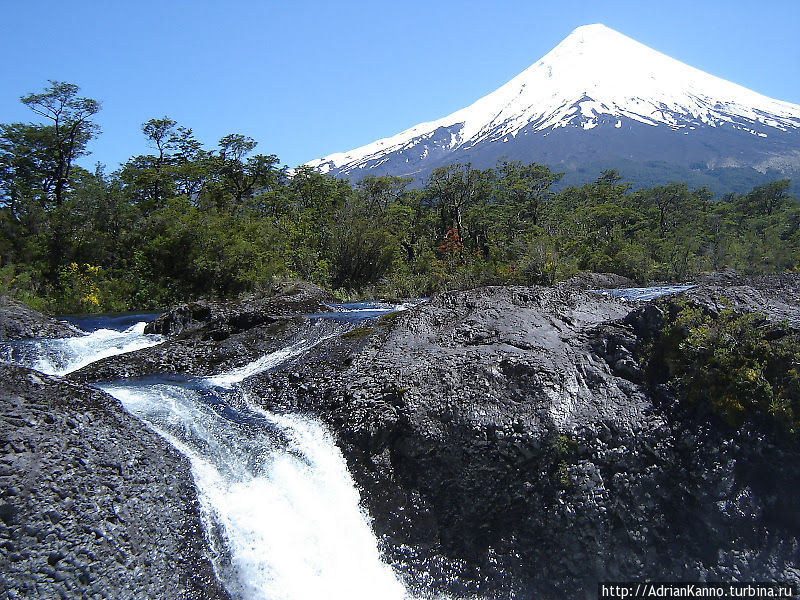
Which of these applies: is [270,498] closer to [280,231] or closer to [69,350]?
[69,350]

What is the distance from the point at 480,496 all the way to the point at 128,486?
12.3ft

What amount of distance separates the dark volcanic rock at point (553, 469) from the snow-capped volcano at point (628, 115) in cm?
13792

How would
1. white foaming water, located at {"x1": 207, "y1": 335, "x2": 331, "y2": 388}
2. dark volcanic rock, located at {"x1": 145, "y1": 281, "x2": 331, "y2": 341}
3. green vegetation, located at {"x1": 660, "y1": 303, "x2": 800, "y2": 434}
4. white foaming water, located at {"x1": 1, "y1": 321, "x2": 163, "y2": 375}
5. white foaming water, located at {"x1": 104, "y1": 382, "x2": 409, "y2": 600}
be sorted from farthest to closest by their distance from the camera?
dark volcanic rock, located at {"x1": 145, "y1": 281, "x2": 331, "y2": 341} → white foaming water, located at {"x1": 1, "y1": 321, "x2": 163, "y2": 375} → white foaming water, located at {"x1": 207, "y1": 335, "x2": 331, "y2": 388} → green vegetation, located at {"x1": 660, "y1": 303, "x2": 800, "y2": 434} → white foaming water, located at {"x1": 104, "y1": 382, "x2": 409, "y2": 600}

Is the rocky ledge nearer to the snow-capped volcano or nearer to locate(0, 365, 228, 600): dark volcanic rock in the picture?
locate(0, 365, 228, 600): dark volcanic rock

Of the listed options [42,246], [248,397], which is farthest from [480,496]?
[42,246]

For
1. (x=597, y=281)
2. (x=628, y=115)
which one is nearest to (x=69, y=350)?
(x=597, y=281)

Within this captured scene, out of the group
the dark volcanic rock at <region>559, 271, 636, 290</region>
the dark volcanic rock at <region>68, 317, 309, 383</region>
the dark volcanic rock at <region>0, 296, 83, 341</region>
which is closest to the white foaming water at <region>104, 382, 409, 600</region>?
the dark volcanic rock at <region>68, 317, 309, 383</region>

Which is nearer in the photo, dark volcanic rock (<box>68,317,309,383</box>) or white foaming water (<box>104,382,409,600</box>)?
white foaming water (<box>104,382,409,600</box>)

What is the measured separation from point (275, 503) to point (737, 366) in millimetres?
5463

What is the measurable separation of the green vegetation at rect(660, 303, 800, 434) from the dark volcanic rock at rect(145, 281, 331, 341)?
7868 millimetres

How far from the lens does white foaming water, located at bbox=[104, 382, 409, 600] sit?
4.59 meters

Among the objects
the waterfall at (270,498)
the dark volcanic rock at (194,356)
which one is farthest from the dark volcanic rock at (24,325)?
the waterfall at (270,498)

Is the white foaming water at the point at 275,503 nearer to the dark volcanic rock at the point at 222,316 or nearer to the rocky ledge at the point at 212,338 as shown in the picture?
the rocky ledge at the point at 212,338

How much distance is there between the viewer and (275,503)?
5141mm
